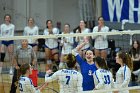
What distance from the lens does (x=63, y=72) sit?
6.80 metres

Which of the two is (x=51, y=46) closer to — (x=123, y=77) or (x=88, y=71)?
(x=88, y=71)

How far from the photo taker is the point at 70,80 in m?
6.77

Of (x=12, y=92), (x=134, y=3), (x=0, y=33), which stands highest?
(x=134, y=3)

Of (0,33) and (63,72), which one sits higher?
(0,33)

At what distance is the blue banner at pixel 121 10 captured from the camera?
13984 millimetres

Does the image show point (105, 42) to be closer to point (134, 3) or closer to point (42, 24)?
point (134, 3)

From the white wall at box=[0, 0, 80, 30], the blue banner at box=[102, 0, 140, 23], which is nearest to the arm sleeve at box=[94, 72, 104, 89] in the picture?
the blue banner at box=[102, 0, 140, 23]

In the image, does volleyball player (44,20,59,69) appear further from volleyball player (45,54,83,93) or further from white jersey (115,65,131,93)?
volleyball player (45,54,83,93)

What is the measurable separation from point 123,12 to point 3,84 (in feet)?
17.1

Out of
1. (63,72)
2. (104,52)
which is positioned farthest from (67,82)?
(104,52)

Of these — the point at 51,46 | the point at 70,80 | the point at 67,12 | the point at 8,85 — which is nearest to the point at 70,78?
the point at 70,80

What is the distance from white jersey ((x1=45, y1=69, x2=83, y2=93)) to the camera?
6777mm

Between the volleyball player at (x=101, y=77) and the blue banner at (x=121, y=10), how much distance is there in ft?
23.2

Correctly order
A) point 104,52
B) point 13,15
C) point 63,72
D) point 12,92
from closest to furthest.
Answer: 1. point 63,72
2. point 12,92
3. point 104,52
4. point 13,15
